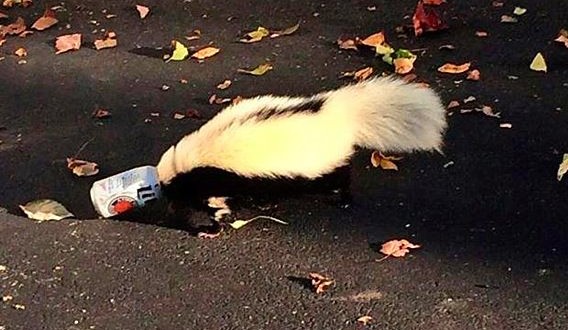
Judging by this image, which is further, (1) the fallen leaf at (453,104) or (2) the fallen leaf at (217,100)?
Answer: (2) the fallen leaf at (217,100)

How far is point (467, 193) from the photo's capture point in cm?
440

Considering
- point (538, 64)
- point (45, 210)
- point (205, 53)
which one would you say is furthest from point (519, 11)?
point (45, 210)

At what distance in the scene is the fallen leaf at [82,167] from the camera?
4.92 metres

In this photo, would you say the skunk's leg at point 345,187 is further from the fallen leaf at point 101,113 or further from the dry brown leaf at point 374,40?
the dry brown leaf at point 374,40

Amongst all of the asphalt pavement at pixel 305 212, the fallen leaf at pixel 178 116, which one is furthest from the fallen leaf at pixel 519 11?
the fallen leaf at pixel 178 116

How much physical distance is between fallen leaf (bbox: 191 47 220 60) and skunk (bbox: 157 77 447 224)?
191 centimetres

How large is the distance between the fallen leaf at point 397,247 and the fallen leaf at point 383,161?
2.11 ft

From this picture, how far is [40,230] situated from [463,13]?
10.8ft

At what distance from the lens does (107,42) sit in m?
6.68

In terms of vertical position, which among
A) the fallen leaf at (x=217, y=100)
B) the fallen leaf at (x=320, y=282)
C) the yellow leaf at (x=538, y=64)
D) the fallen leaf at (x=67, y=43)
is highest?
the fallen leaf at (x=320, y=282)

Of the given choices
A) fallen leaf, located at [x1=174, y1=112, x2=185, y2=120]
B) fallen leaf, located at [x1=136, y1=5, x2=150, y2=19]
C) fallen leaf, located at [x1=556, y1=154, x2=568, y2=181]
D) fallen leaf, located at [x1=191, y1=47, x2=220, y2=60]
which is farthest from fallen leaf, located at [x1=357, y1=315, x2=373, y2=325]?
fallen leaf, located at [x1=136, y1=5, x2=150, y2=19]

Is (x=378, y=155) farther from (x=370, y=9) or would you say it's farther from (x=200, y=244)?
(x=370, y=9)

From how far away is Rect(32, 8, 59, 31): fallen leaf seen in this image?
7.08 metres

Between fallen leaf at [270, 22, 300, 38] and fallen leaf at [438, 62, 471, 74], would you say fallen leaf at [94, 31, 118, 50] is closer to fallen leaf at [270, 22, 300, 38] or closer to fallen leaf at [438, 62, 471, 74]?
fallen leaf at [270, 22, 300, 38]
